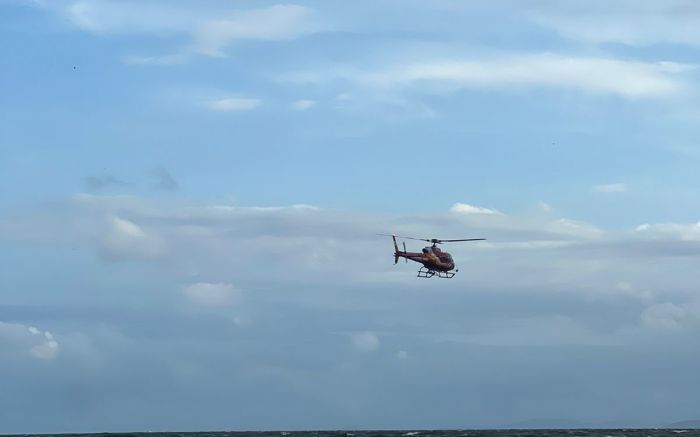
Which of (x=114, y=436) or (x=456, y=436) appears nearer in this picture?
(x=456, y=436)

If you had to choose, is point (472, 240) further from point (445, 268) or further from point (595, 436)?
point (595, 436)

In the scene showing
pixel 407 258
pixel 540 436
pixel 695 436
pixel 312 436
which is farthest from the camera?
pixel 312 436

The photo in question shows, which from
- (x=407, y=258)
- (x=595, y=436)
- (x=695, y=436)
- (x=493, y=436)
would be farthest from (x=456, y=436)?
(x=407, y=258)

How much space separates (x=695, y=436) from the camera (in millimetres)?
162125

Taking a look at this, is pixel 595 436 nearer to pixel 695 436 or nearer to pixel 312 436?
pixel 695 436

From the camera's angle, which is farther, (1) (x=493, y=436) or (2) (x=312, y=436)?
(2) (x=312, y=436)

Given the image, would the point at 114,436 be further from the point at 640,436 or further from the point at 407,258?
the point at 640,436

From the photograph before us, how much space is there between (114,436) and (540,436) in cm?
8994

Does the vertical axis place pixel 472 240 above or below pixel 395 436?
above

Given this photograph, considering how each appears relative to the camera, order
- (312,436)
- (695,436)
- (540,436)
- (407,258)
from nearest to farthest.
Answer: (407,258) → (695,436) → (540,436) → (312,436)

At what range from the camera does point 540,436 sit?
17300cm

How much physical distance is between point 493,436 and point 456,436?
22.7 feet

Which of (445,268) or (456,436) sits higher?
(445,268)

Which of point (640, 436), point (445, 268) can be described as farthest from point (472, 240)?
point (640, 436)
